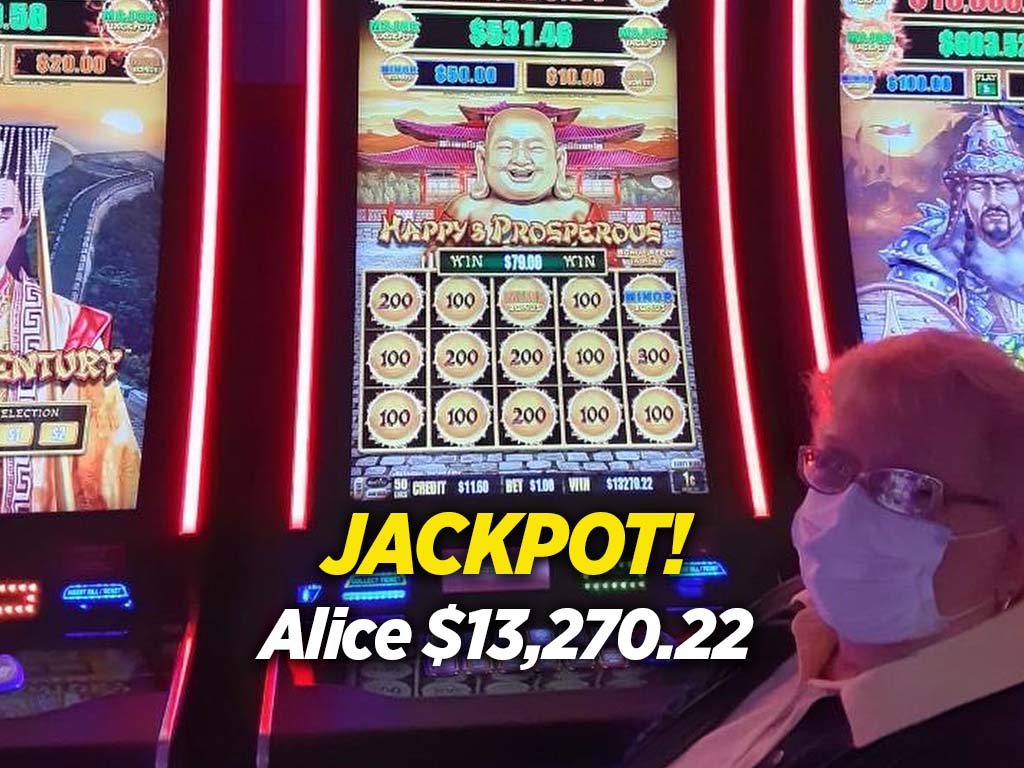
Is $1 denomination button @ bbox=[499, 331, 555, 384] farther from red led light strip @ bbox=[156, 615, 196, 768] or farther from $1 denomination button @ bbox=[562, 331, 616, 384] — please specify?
red led light strip @ bbox=[156, 615, 196, 768]

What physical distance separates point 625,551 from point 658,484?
17 centimetres

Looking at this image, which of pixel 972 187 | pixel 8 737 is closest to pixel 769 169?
pixel 972 187

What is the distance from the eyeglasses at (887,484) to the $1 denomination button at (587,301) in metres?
0.92

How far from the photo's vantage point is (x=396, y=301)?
2361 millimetres

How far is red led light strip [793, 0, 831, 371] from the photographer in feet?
7.89

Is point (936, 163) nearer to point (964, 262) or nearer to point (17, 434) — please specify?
point (964, 262)

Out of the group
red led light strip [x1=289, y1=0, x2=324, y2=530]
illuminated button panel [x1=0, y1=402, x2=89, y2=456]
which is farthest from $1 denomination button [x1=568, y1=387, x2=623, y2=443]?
illuminated button panel [x1=0, y1=402, x2=89, y2=456]

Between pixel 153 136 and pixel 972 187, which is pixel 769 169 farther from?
pixel 153 136

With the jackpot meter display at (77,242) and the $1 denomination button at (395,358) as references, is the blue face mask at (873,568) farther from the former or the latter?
the jackpot meter display at (77,242)

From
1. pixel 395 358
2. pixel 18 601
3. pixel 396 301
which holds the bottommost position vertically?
pixel 18 601

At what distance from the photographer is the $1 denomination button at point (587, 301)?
240 centimetres

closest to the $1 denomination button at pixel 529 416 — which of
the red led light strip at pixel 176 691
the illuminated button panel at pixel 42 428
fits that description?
the red led light strip at pixel 176 691

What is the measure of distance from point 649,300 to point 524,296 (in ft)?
0.84

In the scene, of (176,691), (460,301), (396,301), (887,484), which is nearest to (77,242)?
(396,301)
